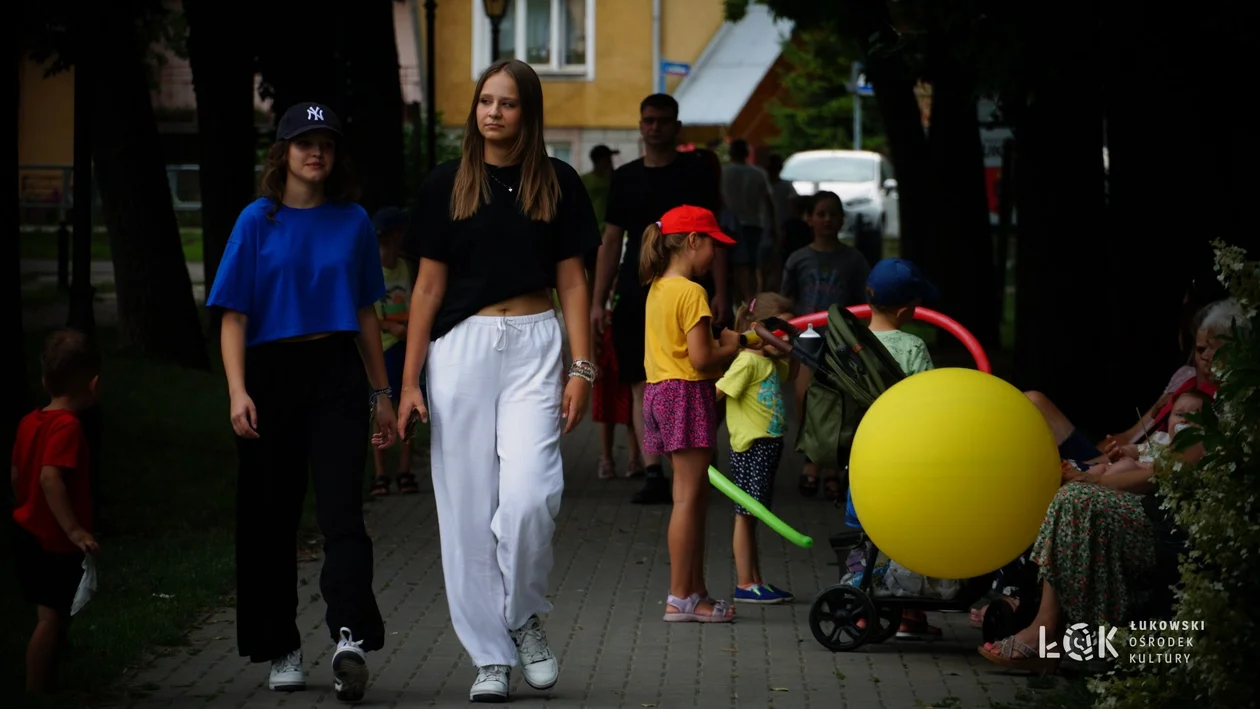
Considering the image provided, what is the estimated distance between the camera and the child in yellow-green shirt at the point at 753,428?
27.7ft

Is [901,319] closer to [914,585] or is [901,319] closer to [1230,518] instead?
[914,585]

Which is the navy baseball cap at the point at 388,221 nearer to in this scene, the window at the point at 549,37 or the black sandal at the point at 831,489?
the black sandal at the point at 831,489

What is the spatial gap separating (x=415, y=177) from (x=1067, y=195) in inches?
601

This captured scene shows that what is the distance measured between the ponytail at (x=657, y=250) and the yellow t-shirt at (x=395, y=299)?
3293 mm

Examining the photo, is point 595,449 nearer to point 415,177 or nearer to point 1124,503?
point 1124,503

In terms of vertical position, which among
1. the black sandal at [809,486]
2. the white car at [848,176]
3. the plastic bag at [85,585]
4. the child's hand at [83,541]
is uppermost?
the child's hand at [83,541]

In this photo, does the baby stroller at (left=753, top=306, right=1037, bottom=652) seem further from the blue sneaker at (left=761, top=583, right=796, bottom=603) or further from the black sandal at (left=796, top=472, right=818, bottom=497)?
the black sandal at (left=796, top=472, right=818, bottom=497)

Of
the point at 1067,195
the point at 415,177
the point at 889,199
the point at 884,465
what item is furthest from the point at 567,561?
the point at 889,199

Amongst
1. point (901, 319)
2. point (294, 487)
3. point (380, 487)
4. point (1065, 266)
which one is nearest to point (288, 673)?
point (294, 487)

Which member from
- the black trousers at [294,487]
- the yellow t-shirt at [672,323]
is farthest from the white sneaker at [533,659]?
the yellow t-shirt at [672,323]

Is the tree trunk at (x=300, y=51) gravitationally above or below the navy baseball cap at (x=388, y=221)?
above

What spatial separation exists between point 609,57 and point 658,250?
133 feet

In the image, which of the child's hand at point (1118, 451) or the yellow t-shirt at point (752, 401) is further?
the yellow t-shirt at point (752, 401)

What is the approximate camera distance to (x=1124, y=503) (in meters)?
6.68
